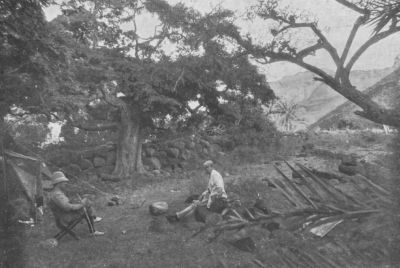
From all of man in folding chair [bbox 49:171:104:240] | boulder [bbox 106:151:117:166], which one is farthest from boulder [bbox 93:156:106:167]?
man in folding chair [bbox 49:171:104:240]

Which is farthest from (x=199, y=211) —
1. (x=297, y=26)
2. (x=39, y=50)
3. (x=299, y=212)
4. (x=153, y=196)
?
(x=299, y=212)

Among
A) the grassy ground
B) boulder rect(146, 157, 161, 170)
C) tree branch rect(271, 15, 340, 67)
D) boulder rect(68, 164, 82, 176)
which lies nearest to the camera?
the grassy ground

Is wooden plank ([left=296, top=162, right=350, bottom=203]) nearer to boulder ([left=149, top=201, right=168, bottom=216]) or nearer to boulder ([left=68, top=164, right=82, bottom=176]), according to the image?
boulder ([left=149, top=201, right=168, bottom=216])

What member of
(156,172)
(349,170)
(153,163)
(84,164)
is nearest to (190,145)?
(153,163)

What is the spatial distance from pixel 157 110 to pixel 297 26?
677 centimetres

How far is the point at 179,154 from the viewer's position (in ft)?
65.3

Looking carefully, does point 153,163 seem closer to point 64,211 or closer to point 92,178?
point 92,178

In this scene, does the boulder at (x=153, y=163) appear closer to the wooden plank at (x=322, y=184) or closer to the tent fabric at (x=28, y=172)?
the tent fabric at (x=28, y=172)

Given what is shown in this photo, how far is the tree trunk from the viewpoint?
57.2ft

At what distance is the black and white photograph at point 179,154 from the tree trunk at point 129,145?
0.06 metres

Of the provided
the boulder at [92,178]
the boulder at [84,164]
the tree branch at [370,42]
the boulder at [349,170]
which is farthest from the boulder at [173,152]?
the boulder at [349,170]

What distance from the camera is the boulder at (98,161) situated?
18016 mm

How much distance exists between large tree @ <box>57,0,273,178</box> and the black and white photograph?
2.5 inches

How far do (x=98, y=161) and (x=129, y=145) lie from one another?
168cm
